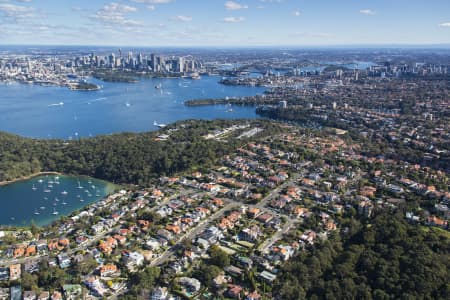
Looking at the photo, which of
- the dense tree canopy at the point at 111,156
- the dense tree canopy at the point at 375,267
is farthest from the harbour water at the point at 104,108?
the dense tree canopy at the point at 375,267

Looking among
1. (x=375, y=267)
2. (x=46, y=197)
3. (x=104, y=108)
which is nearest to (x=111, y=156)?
(x=46, y=197)

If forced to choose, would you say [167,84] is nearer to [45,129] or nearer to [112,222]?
[45,129]

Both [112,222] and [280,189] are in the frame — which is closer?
[112,222]

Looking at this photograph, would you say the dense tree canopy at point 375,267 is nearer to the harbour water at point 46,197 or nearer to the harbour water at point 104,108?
the harbour water at point 46,197

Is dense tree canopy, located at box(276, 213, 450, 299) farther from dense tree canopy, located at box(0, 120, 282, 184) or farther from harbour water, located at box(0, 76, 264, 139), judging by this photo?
harbour water, located at box(0, 76, 264, 139)

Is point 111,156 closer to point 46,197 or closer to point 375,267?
point 46,197

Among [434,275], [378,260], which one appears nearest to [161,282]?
[378,260]

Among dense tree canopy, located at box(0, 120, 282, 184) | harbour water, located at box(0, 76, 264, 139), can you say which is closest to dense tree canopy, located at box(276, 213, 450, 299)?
dense tree canopy, located at box(0, 120, 282, 184)
